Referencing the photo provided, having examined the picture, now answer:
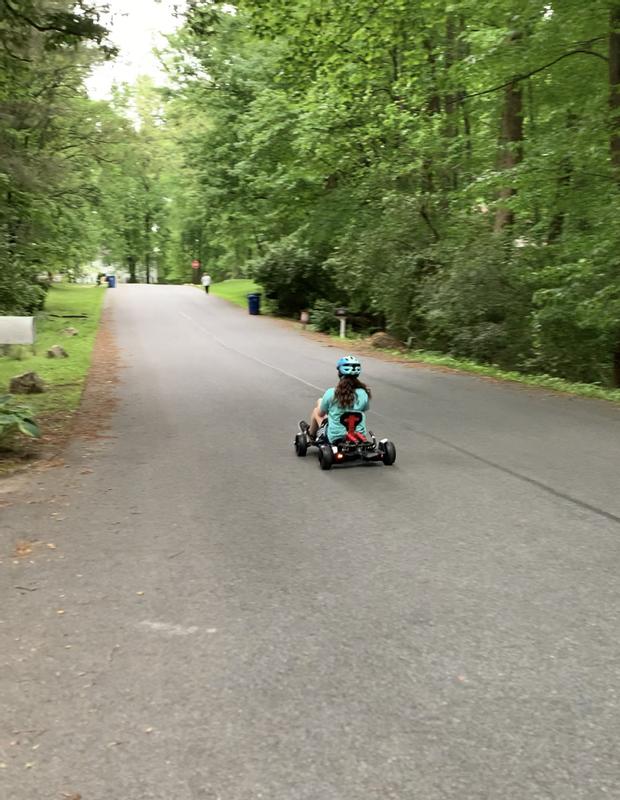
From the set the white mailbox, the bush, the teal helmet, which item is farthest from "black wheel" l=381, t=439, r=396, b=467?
the bush

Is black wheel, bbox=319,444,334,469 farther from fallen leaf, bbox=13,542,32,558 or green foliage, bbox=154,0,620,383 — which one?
green foliage, bbox=154,0,620,383

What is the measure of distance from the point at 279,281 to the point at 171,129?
24428 millimetres

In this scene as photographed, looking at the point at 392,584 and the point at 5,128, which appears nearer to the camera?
the point at 392,584

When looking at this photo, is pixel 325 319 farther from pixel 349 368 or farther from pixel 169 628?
pixel 169 628

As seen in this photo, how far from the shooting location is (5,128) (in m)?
21.4

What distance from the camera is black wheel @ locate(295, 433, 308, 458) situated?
844 centimetres

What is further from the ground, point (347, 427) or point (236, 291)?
point (236, 291)

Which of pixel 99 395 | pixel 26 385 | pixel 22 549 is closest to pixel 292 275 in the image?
pixel 99 395

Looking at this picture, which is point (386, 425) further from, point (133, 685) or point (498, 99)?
point (498, 99)

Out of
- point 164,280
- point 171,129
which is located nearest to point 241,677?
point 171,129

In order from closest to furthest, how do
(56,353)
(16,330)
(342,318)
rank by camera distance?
(16,330)
(56,353)
(342,318)

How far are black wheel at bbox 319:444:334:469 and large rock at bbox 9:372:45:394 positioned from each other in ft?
24.3

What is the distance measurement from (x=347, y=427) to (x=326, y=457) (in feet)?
1.45

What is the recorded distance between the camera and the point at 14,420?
7.86 m
